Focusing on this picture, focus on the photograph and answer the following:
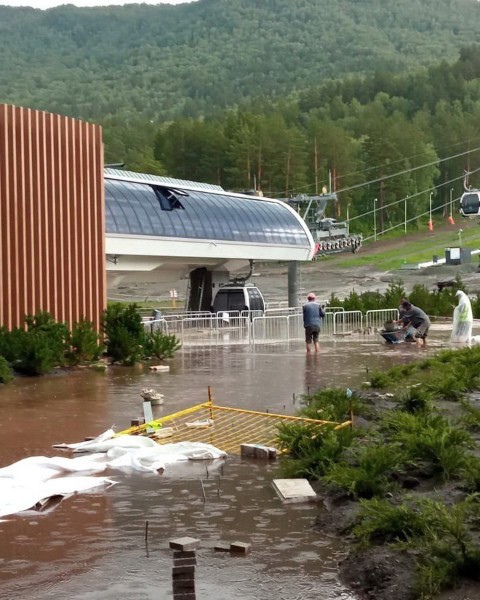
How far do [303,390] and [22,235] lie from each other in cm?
930

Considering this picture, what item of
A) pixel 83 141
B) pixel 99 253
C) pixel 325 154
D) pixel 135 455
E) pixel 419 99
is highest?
pixel 419 99

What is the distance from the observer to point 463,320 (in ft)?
86.1

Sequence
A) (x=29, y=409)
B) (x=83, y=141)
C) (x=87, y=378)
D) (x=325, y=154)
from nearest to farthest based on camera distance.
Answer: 1. (x=29, y=409)
2. (x=87, y=378)
3. (x=83, y=141)
4. (x=325, y=154)

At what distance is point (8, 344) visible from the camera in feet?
64.5

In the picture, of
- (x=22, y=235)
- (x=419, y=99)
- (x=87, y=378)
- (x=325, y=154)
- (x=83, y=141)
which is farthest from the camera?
(x=419, y=99)

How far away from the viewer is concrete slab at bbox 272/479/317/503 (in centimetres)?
801

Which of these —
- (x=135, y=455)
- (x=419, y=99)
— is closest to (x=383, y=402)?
(x=135, y=455)

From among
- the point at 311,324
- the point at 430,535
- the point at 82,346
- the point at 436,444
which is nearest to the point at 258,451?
the point at 436,444

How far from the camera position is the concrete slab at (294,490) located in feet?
26.3

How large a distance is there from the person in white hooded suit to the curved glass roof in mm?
11937

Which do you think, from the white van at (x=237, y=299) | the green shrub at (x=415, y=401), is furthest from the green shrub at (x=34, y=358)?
the white van at (x=237, y=299)

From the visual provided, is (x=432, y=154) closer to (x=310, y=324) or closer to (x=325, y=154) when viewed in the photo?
(x=325, y=154)

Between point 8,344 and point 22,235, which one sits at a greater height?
point 22,235

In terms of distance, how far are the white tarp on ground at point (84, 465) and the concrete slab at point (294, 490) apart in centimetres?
151
